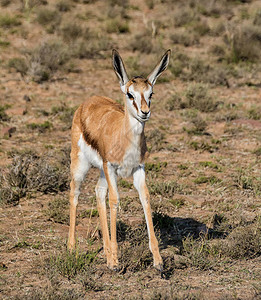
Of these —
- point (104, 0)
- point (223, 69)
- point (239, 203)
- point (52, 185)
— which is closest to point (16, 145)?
point (52, 185)

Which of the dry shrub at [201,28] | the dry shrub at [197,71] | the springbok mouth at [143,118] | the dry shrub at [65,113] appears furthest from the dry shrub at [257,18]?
the springbok mouth at [143,118]

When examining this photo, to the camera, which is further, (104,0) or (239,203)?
(104,0)

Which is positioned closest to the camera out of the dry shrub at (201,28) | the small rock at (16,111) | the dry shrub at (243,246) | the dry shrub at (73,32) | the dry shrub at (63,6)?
the dry shrub at (243,246)

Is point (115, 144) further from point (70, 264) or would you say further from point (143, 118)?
point (70, 264)

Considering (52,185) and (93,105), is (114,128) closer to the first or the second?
(93,105)

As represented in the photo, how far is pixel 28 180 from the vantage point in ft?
27.1

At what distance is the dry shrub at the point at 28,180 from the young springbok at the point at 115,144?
6.11 feet

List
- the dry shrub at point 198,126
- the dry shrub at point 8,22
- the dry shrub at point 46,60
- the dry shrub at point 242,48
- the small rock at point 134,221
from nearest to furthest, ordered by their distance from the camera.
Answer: the small rock at point 134,221, the dry shrub at point 198,126, the dry shrub at point 46,60, the dry shrub at point 242,48, the dry shrub at point 8,22

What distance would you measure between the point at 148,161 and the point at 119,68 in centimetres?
452

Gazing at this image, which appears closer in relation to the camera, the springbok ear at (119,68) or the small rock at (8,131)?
the springbok ear at (119,68)

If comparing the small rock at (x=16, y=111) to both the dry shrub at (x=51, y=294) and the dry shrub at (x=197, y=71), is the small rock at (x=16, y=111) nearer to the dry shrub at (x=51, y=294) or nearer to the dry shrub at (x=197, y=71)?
the dry shrub at (x=197, y=71)

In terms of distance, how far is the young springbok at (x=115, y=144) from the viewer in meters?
5.20

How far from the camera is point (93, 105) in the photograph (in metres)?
6.70

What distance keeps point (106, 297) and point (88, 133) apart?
2.15 meters
